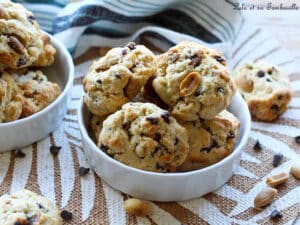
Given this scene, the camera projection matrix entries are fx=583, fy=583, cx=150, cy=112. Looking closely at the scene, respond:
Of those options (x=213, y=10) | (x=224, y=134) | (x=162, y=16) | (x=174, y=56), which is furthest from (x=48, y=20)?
(x=224, y=134)

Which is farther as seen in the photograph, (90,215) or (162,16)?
(162,16)

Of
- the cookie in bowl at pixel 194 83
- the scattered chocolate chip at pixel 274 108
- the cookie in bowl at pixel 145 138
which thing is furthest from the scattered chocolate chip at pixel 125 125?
the scattered chocolate chip at pixel 274 108

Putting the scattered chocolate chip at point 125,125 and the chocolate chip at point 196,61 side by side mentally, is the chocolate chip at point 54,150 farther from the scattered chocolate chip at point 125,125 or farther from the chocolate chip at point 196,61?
the chocolate chip at point 196,61

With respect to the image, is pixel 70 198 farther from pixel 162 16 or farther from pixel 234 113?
pixel 162 16

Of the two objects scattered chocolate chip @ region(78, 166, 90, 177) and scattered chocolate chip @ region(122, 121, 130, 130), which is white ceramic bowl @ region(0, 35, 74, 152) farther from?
scattered chocolate chip @ region(122, 121, 130, 130)

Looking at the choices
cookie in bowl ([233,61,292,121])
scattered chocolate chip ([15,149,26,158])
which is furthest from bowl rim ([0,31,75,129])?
cookie in bowl ([233,61,292,121])

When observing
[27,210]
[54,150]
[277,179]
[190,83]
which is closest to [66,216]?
[27,210]

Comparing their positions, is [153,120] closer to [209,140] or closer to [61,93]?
[209,140]
